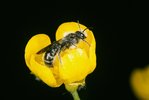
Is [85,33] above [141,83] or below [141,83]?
above

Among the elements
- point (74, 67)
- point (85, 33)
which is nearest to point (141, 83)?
point (85, 33)

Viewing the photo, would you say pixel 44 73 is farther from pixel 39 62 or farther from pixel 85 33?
pixel 85 33

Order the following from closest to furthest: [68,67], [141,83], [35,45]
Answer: [68,67] → [35,45] → [141,83]

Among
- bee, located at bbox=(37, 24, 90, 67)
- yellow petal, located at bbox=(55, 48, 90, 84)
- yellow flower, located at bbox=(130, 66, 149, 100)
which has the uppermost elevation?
bee, located at bbox=(37, 24, 90, 67)

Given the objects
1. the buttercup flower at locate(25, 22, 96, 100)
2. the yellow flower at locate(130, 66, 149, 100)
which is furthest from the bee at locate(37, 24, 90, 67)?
the yellow flower at locate(130, 66, 149, 100)

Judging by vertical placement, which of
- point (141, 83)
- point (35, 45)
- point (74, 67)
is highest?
point (35, 45)

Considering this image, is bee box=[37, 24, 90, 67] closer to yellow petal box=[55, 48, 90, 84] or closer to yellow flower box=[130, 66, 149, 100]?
yellow petal box=[55, 48, 90, 84]

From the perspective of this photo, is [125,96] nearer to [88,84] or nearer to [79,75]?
[88,84]

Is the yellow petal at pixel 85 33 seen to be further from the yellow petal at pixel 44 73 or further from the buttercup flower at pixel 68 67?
the yellow petal at pixel 44 73
